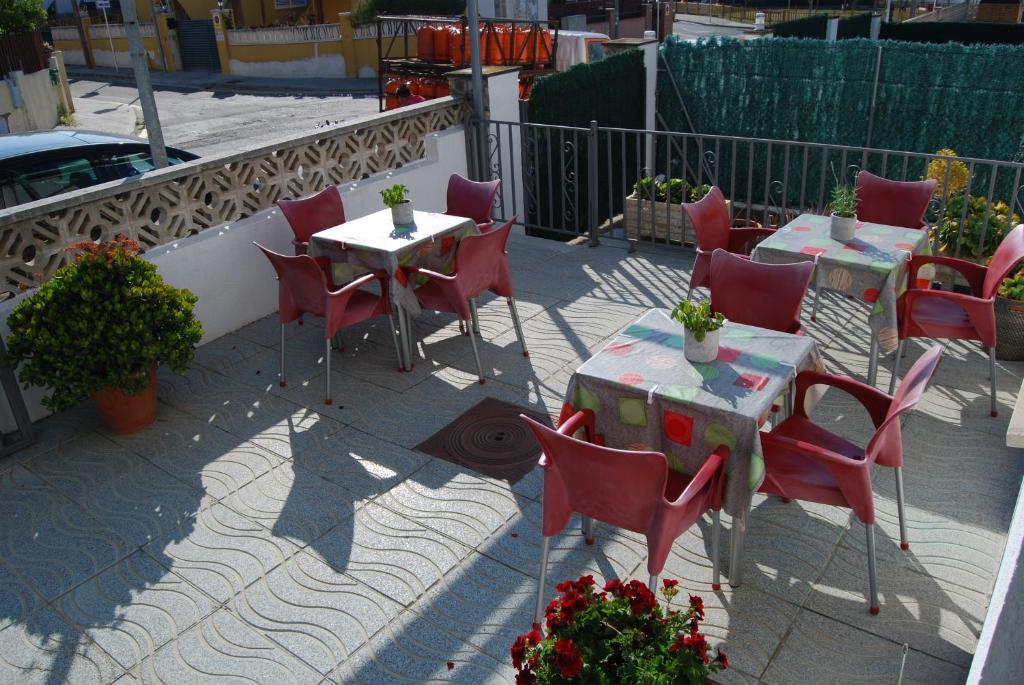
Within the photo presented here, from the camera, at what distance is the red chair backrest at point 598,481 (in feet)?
8.86

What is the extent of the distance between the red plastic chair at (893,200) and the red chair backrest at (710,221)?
898 millimetres

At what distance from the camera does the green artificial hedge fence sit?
354 inches

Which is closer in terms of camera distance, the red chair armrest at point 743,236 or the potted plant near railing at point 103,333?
the potted plant near railing at point 103,333

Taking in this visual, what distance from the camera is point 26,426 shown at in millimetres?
4602

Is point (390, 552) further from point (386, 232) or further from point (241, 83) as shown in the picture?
point (241, 83)

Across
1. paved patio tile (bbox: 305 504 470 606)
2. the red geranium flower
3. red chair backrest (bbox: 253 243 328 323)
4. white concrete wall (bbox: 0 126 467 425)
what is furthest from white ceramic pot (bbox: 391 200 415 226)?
the red geranium flower

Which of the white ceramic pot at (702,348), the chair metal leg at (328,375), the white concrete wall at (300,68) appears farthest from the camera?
the white concrete wall at (300,68)

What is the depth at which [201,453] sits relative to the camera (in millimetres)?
4484

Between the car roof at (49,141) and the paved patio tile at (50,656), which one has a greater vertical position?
the car roof at (49,141)

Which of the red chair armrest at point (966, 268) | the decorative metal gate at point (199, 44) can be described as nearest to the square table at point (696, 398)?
the red chair armrest at point (966, 268)

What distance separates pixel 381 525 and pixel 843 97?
427 inches

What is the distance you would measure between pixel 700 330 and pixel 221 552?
2371 millimetres

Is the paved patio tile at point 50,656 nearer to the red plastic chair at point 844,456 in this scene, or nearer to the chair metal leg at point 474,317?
the red plastic chair at point 844,456

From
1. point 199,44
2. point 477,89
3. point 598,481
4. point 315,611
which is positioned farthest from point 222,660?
point 199,44
